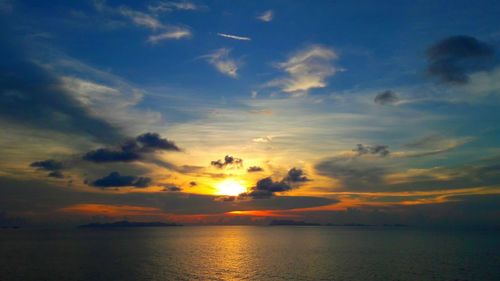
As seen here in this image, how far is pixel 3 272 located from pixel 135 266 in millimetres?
37507

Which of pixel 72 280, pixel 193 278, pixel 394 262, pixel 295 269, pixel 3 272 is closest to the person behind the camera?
pixel 72 280

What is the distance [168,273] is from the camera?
112m

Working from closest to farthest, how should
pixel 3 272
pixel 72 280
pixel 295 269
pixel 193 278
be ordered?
1. pixel 72 280
2. pixel 193 278
3. pixel 3 272
4. pixel 295 269

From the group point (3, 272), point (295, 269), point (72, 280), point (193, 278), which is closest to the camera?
point (72, 280)

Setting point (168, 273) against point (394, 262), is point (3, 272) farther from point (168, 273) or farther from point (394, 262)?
point (394, 262)

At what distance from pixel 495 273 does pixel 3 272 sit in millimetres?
143983

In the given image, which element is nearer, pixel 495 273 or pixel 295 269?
pixel 495 273

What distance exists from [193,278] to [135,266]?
3262 cm

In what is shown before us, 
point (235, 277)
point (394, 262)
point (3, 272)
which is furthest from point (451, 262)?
point (3, 272)

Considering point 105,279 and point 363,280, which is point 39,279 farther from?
point 363,280

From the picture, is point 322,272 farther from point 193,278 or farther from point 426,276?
point 193,278

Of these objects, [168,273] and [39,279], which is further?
[168,273]

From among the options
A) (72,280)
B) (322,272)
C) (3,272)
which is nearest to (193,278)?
(72,280)

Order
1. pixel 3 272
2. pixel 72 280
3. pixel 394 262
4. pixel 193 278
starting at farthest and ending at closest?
pixel 394 262 < pixel 3 272 < pixel 193 278 < pixel 72 280
